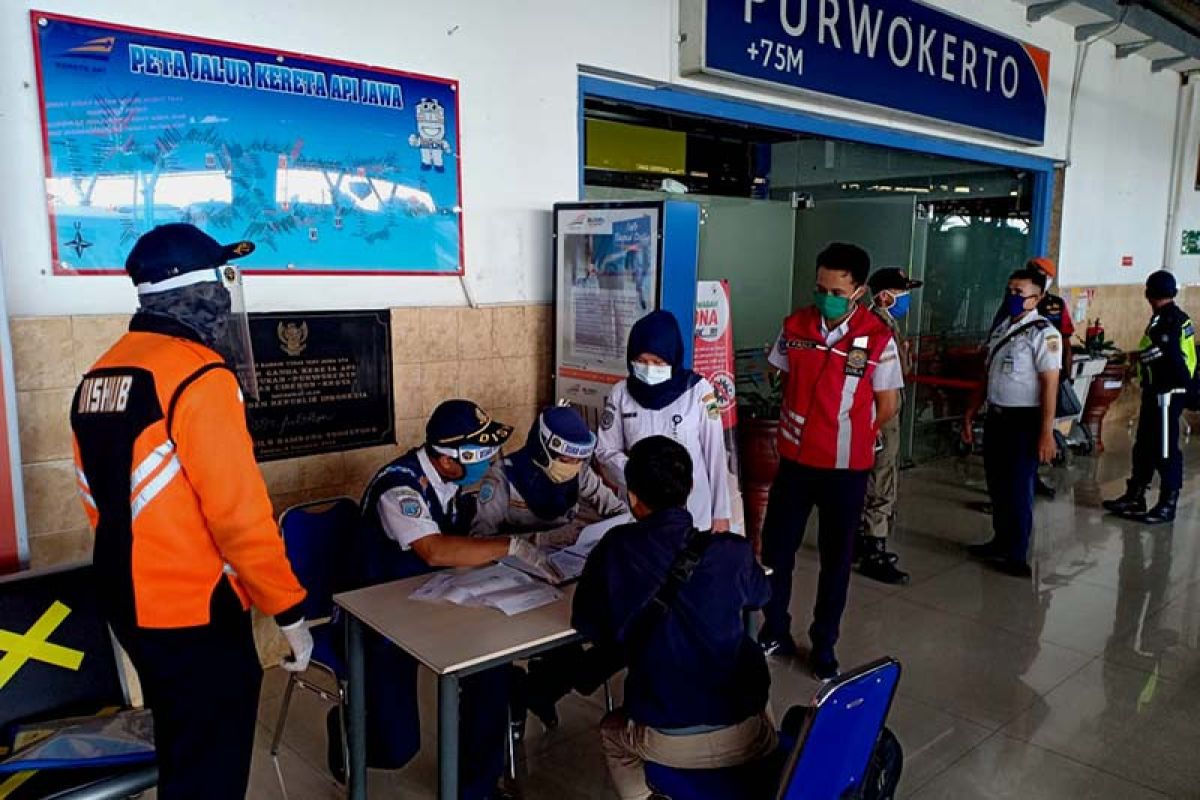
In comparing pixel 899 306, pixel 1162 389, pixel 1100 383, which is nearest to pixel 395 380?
pixel 899 306

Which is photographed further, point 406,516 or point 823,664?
point 823,664

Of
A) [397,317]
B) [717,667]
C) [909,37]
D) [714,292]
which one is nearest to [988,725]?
[717,667]

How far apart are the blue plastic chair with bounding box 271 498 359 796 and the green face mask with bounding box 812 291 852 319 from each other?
1.76 m

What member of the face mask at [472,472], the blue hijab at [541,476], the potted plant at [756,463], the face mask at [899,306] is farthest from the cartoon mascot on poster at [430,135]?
the face mask at [899,306]

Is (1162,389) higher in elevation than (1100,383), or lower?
higher

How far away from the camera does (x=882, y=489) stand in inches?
177

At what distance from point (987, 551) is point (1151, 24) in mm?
4238

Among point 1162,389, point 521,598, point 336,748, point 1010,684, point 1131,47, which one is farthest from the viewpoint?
point 1131,47

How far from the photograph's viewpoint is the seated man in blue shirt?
72.6 inches

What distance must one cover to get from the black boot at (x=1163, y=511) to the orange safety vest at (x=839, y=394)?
10.3 ft

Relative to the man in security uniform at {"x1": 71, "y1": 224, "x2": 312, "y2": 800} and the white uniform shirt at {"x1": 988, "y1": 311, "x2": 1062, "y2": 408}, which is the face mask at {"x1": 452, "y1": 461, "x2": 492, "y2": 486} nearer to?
the man in security uniform at {"x1": 71, "y1": 224, "x2": 312, "y2": 800}

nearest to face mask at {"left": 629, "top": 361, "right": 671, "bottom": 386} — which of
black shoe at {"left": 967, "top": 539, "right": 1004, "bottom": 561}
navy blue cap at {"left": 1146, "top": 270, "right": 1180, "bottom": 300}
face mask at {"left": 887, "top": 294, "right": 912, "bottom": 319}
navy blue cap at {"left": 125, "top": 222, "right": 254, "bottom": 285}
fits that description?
navy blue cap at {"left": 125, "top": 222, "right": 254, "bottom": 285}

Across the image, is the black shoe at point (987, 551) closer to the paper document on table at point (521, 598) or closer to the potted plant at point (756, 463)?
the potted plant at point (756, 463)

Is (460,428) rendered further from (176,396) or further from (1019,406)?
(1019,406)
